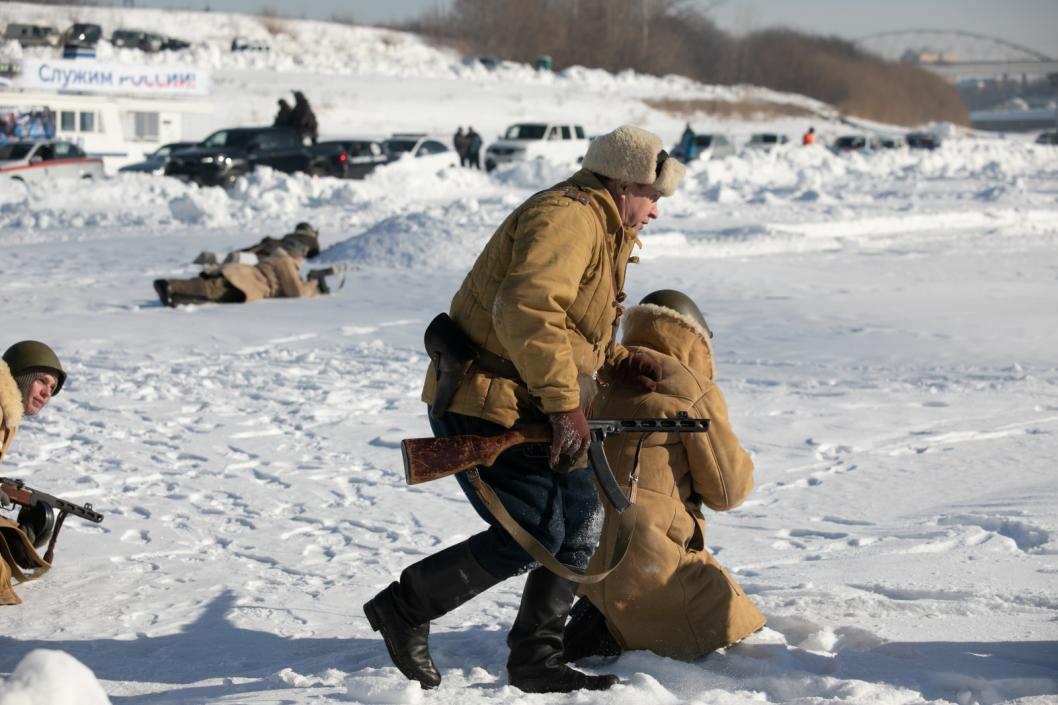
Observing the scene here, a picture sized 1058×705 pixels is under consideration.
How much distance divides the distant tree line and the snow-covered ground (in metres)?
56.2

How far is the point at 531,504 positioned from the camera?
119 inches

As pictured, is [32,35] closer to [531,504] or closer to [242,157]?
[242,157]

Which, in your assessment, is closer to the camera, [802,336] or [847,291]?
[802,336]

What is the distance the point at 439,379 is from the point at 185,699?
40.4 inches

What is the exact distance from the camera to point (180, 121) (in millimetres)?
32469

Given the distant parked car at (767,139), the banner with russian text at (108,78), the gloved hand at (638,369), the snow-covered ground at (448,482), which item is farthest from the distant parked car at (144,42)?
the gloved hand at (638,369)

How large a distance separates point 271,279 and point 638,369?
7899 millimetres

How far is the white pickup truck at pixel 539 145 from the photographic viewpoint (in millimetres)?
28812

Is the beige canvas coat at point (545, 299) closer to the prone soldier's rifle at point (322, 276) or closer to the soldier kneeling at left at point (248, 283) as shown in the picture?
the soldier kneeling at left at point (248, 283)

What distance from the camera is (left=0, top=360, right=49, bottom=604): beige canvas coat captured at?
12.5ft

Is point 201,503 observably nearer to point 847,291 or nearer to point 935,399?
point 935,399

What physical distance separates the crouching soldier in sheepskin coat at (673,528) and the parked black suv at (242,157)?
67.0 feet

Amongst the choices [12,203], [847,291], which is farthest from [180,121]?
[847,291]

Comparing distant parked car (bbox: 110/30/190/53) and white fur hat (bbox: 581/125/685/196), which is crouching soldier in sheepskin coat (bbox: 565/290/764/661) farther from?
distant parked car (bbox: 110/30/190/53)
